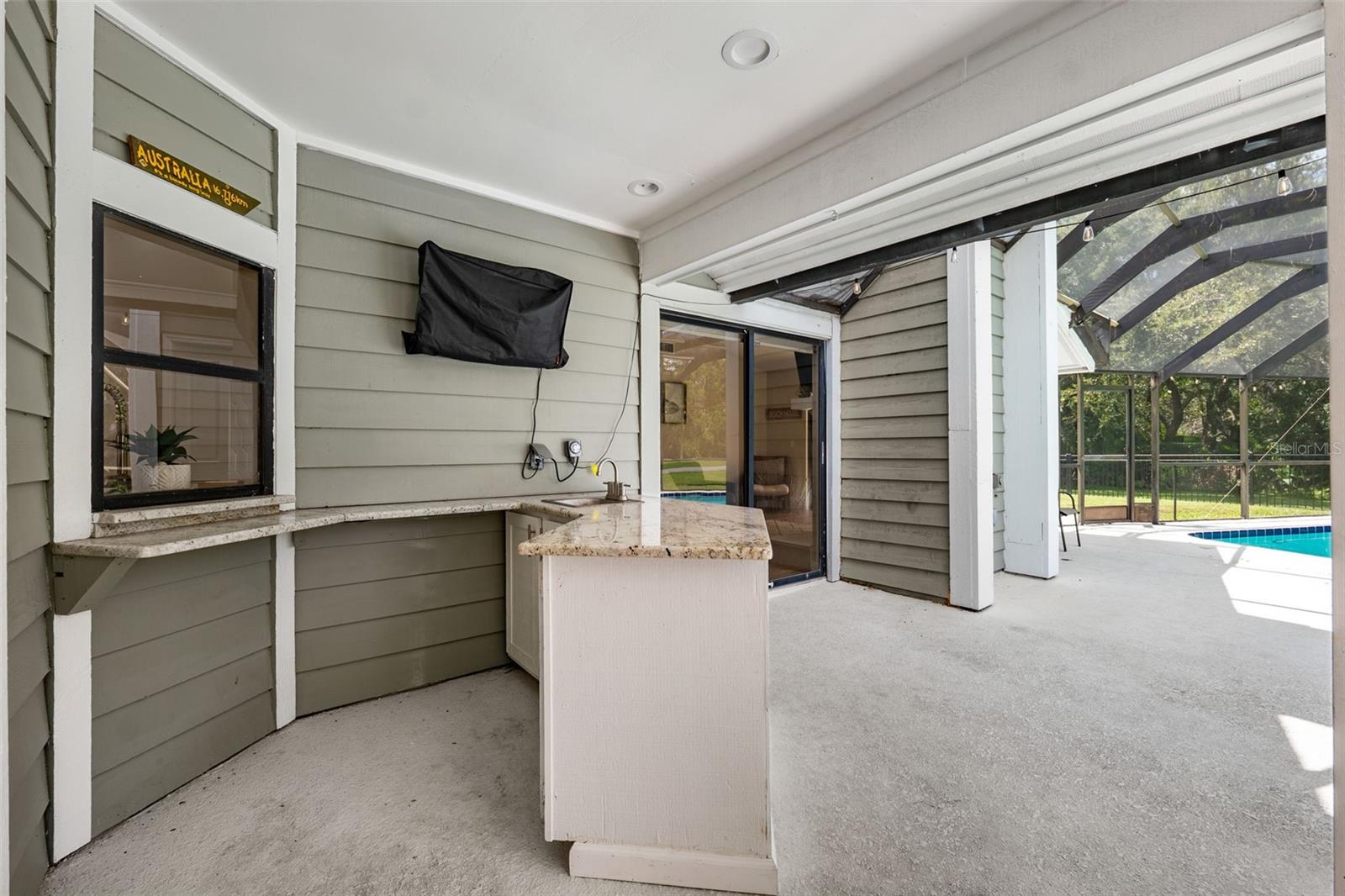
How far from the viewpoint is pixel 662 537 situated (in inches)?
59.6

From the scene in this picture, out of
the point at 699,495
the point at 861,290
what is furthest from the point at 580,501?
the point at 861,290

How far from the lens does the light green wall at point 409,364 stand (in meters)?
2.33

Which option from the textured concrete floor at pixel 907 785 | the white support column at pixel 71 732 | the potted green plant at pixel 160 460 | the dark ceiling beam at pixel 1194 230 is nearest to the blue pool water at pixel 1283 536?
the dark ceiling beam at pixel 1194 230

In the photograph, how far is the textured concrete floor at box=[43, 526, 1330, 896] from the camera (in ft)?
4.78

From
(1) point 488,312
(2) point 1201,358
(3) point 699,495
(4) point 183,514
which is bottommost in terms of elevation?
(3) point 699,495

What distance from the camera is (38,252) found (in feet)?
4.65

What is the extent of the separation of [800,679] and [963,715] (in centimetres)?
73

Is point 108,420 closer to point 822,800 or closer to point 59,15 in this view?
point 59,15

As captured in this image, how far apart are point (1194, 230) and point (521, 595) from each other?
22.1 ft

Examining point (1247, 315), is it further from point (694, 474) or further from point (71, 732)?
Answer: point (71, 732)

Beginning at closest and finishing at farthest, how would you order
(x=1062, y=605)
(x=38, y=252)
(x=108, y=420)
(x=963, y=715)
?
(x=38, y=252) → (x=108, y=420) → (x=963, y=715) → (x=1062, y=605)

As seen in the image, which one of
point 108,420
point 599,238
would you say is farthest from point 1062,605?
point 108,420

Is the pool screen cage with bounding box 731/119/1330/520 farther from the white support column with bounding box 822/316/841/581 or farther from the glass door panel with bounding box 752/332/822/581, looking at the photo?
the glass door panel with bounding box 752/332/822/581

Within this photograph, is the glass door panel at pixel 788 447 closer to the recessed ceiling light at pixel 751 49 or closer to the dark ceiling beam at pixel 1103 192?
the dark ceiling beam at pixel 1103 192
